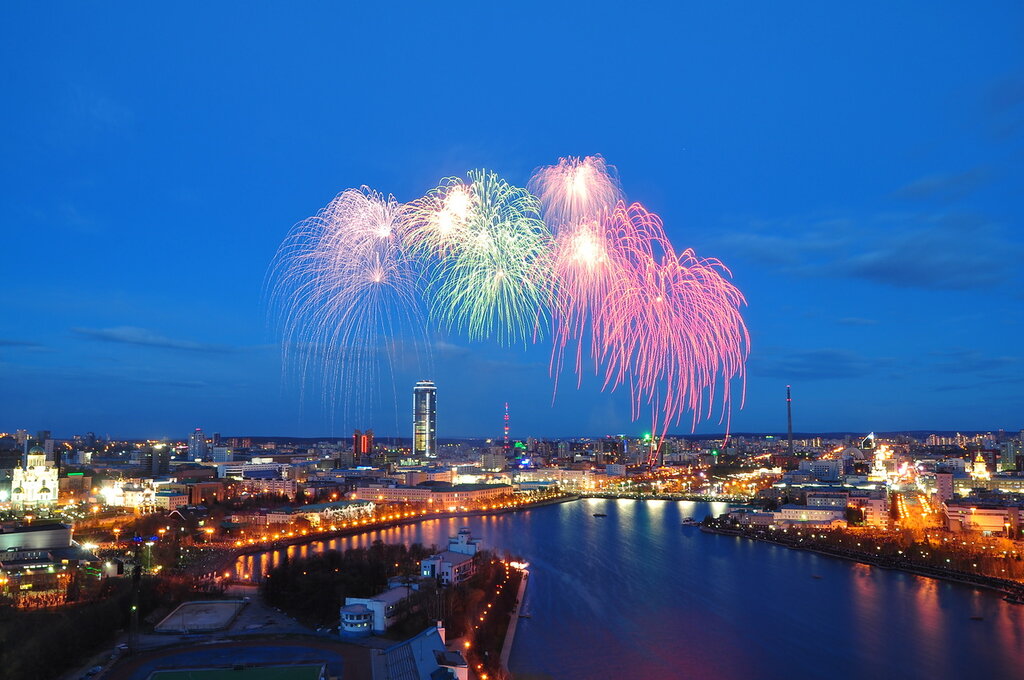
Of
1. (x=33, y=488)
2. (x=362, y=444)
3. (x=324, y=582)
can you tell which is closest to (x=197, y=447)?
(x=362, y=444)

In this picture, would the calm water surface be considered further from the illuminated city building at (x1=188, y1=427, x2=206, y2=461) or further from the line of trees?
the illuminated city building at (x1=188, y1=427, x2=206, y2=461)

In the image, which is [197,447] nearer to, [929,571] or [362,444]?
[362,444]

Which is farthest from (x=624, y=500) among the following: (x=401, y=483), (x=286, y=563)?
(x=286, y=563)

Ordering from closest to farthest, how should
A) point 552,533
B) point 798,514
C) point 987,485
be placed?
point 552,533 < point 798,514 < point 987,485

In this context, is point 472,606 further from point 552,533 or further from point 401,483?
point 401,483

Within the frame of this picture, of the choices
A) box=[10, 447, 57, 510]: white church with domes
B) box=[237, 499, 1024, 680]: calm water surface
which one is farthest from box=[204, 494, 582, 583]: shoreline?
box=[10, 447, 57, 510]: white church with domes

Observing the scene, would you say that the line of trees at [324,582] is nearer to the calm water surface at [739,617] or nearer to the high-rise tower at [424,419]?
the calm water surface at [739,617]
